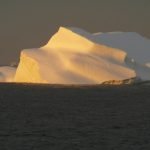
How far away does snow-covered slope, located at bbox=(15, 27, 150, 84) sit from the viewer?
63.7m

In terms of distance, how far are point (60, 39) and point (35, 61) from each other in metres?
8.51

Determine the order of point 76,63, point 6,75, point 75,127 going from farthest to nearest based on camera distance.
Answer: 1. point 6,75
2. point 76,63
3. point 75,127

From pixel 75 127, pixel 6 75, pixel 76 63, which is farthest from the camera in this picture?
pixel 6 75

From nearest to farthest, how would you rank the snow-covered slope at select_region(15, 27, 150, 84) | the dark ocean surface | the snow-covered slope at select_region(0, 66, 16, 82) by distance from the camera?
the dark ocean surface < the snow-covered slope at select_region(15, 27, 150, 84) < the snow-covered slope at select_region(0, 66, 16, 82)

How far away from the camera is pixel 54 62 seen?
66.9 m

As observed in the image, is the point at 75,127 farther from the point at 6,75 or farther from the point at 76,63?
the point at 6,75

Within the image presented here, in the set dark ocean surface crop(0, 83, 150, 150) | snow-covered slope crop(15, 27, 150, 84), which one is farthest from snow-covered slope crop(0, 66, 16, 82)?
dark ocean surface crop(0, 83, 150, 150)

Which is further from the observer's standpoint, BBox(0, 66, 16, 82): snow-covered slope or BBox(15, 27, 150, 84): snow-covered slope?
BBox(0, 66, 16, 82): snow-covered slope

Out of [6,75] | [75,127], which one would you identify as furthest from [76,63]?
[75,127]

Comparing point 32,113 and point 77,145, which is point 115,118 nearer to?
point 32,113

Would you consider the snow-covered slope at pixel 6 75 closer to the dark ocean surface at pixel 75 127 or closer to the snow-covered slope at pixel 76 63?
the snow-covered slope at pixel 76 63

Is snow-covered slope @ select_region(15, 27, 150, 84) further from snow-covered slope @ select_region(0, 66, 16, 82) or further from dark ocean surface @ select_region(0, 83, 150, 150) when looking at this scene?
dark ocean surface @ select_region(0, 83, 150, 150)

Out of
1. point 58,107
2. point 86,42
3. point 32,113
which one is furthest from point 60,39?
point 32,113

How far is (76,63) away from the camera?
65375 mm
